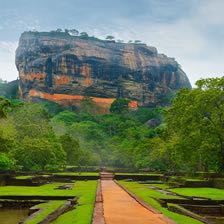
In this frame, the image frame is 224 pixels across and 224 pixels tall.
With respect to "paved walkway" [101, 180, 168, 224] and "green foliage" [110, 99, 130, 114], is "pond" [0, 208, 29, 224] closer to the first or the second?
"paved walkway" [101, 180, 168, 224]

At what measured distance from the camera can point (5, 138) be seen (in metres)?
37.0

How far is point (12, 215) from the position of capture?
20.9m

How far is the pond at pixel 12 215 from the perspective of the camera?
1895 cm

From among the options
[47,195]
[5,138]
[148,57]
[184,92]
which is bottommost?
[47,195]

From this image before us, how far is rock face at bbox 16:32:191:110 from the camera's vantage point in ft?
518

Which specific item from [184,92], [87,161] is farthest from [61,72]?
[184,92]

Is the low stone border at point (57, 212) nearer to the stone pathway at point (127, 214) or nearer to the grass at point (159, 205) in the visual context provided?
the stone pathway at point (127, 214)

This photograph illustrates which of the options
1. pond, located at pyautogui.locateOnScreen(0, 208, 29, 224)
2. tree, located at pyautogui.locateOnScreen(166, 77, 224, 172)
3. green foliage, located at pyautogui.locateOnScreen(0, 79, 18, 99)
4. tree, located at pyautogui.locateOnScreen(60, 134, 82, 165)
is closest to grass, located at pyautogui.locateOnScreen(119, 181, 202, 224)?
pond, located at pyautogui.locateOnScreen(0, 208, 29, 224)

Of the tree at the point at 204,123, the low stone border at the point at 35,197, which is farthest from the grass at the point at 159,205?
the tree at the point at 204,123

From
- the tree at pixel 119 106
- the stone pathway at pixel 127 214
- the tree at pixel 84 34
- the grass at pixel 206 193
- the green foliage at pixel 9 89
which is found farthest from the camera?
the tree at pixel 84 34

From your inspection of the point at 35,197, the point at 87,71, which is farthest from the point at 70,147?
the point at 87,71

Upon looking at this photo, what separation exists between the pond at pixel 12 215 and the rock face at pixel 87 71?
135912 mm

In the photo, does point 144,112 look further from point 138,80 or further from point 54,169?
point 54,169

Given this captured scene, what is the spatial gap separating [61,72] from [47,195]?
442 feet
